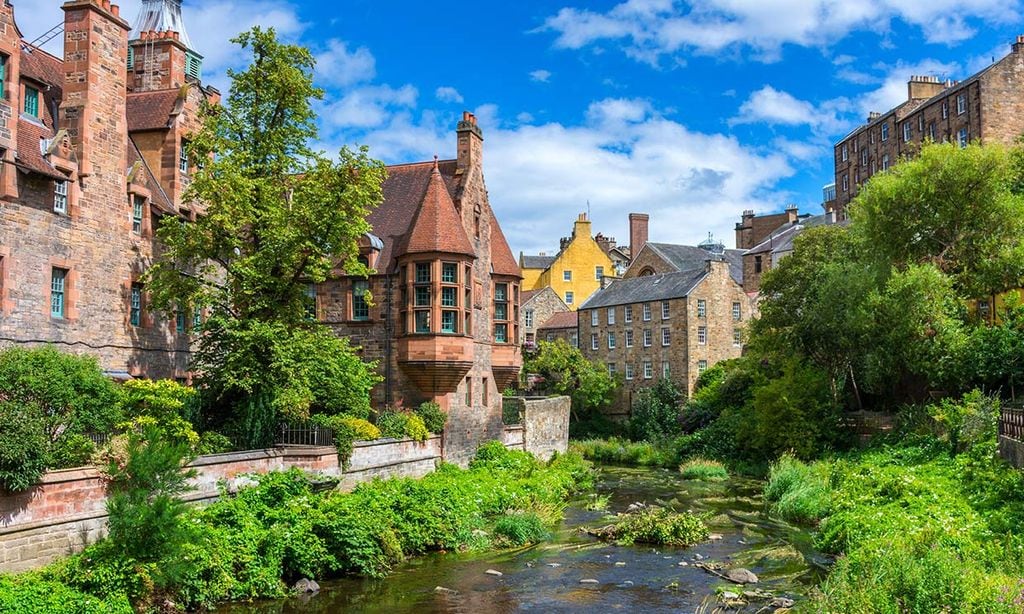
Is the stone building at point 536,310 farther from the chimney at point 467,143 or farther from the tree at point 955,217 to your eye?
the tree at point 955,217

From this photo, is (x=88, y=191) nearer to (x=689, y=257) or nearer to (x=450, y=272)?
(x=450, y=272)

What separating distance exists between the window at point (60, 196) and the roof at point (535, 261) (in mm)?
67165

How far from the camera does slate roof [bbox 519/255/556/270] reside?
298 ft

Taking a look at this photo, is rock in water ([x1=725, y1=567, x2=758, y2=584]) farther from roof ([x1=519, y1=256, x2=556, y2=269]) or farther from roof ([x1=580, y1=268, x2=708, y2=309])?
roof ([x1=519, y1=256, x2=556, y2=269])

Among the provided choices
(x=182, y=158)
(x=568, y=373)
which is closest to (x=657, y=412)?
(x=568, y=373)

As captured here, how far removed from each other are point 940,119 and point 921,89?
811 cm

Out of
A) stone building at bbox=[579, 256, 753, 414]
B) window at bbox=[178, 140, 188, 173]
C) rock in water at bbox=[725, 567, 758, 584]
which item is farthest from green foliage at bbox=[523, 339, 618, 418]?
rock in water at bbox=[725, 567, 758, 584]

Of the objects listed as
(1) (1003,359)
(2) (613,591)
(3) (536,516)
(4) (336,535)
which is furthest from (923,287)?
(4) (336,535)

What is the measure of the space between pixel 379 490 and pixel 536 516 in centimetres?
502

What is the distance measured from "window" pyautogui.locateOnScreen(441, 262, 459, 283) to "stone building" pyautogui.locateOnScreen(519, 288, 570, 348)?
125 ft

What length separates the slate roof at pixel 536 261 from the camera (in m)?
90.9

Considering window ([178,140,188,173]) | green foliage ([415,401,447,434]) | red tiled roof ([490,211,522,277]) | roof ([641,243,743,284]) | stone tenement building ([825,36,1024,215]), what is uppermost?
stone tenement building ([825,36,1024,215])

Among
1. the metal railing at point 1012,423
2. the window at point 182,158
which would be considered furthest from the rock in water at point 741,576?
the window at point 182,158

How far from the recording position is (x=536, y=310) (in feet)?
236
